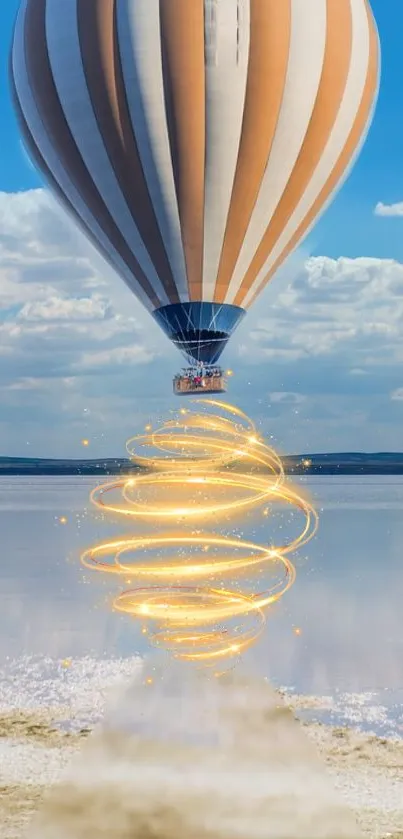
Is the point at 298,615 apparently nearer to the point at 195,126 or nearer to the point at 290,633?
the point at 290,633

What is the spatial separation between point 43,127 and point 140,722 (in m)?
14.5

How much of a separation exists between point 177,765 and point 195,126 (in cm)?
1384

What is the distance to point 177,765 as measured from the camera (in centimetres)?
1612

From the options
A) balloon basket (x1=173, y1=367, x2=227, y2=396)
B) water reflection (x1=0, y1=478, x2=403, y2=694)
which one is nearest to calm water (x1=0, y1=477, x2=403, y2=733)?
water reflection (x1=0, y1=478, x2=403, y2=694)

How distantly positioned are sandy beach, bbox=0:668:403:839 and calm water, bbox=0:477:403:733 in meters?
1.32

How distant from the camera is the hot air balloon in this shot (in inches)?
909

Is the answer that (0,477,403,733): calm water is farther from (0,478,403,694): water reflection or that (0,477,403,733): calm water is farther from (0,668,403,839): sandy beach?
(0,668,403,839): sandy beach

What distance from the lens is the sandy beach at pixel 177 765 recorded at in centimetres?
1383

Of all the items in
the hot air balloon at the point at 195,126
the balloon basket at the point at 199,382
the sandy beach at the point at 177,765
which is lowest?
the sandy beach at the point at 177,765

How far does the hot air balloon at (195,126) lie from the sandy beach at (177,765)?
29.9ft

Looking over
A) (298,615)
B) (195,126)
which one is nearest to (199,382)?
(195,126)

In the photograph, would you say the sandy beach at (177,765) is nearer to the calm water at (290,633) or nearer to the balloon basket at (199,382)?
the calm water at (290,633)

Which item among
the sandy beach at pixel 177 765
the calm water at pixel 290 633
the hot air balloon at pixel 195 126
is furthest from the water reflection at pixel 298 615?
the hot air balloon at pixel 195 126

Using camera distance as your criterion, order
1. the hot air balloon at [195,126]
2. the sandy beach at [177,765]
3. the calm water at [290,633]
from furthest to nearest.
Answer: the hot air balloon at [195,126], the calm water at [290,633], the sandy beach at [177,765]
